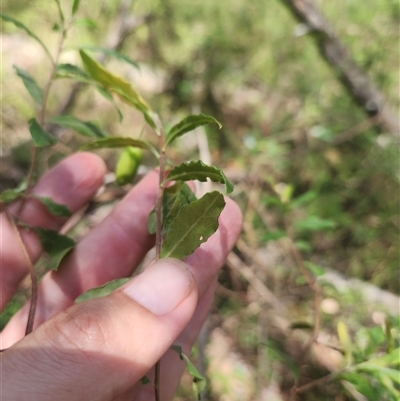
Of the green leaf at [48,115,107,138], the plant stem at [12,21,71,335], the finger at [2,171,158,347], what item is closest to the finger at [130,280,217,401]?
the finger at [2,171,158,347]

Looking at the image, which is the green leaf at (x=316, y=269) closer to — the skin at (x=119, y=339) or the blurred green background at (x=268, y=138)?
the blurred green background at (x=268, y=138)

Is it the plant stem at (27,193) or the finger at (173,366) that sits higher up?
the plant stem at (27,193)

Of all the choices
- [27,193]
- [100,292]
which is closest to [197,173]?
[100,292]

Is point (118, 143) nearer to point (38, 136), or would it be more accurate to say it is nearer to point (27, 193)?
point (38, 136)

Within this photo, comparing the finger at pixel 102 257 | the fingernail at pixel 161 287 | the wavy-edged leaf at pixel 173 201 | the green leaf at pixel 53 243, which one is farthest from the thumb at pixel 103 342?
the finger at pixel 102 257

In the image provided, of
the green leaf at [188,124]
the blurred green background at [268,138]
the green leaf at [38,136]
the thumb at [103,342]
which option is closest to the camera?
the thumb at [103,342]

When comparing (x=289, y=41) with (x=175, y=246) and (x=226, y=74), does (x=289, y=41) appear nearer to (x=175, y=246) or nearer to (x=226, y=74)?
(x=226, y=74)

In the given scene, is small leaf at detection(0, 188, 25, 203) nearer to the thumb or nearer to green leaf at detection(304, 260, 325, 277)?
the thumb
